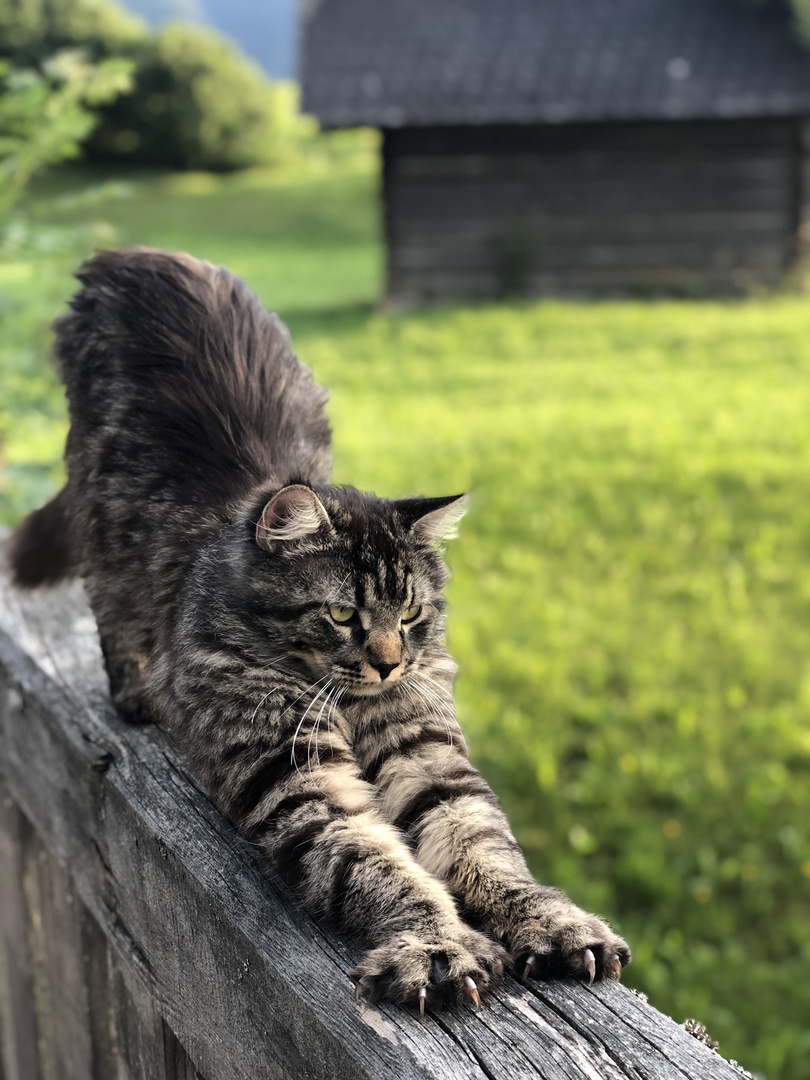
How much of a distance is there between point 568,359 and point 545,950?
10.7 metres

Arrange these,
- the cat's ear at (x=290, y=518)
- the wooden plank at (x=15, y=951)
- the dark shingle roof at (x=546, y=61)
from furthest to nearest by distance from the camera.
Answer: the dark shingle roof at (x=546, y=61) → the wooden plank at (x=15, y=951) → the cat's ear at (x=290, y=518)

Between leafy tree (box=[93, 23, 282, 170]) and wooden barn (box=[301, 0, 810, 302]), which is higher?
leafy tree (box=[93, 23, 282, 170])

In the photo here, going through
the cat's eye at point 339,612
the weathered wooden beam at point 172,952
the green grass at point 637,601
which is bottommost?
the green grass at point 637,601

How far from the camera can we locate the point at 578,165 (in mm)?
16562

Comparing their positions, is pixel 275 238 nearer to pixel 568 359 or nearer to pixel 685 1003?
pixel 568 359

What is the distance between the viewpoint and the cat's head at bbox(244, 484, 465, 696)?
78.4 inches

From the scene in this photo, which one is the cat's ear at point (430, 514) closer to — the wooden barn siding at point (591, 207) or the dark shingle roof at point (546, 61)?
the dark shingle roof at point (546, 61)

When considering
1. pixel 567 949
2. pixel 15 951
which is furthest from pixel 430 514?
pixel 15 951

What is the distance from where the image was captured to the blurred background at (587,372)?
13.1 ft

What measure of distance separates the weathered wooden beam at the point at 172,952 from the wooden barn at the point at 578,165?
48.6 ft

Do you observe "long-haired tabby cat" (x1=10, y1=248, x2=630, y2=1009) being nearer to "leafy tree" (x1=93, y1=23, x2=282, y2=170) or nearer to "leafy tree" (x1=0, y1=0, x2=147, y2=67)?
"leafy tree" (x1=0, y1=0, x2=147, y2=67)

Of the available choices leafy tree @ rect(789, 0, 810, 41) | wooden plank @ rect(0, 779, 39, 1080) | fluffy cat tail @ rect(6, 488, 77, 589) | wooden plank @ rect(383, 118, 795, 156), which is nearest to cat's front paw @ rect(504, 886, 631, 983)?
wooden plank @ rect(0, 779, 39, 1080)

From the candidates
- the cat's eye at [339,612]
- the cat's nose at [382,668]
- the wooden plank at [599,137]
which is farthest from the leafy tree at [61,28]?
the wooden plank at [599,137]

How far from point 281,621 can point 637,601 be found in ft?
14.1
